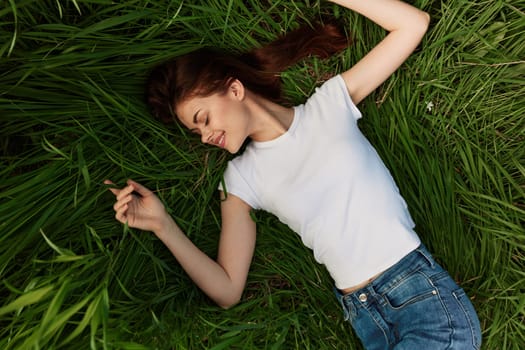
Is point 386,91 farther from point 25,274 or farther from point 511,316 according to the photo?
point 25,274

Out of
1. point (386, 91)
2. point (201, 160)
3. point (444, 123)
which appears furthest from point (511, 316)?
point (201, 160)

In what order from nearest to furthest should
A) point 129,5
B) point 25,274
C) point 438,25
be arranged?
point 25,274
point 129,5
point 438,25

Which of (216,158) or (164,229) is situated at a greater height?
(216,158)

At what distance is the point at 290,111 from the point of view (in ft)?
6.42

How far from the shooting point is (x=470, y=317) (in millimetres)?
1708

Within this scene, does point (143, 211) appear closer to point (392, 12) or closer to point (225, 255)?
point (225, 255)

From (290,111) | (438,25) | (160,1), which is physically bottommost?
(290,111)

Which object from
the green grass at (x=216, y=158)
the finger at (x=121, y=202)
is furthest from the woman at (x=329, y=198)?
the green grass at (x=216, y=158)

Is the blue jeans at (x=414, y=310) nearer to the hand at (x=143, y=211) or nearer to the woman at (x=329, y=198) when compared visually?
the woman at (x=329, y=198)

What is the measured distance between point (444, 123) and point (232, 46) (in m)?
1.08

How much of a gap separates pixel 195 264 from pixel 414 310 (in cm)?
88

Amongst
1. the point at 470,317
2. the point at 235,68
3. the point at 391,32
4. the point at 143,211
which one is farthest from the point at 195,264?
the point at 391,32

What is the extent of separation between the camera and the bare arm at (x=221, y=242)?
1.77m

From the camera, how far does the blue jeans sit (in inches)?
65.6
